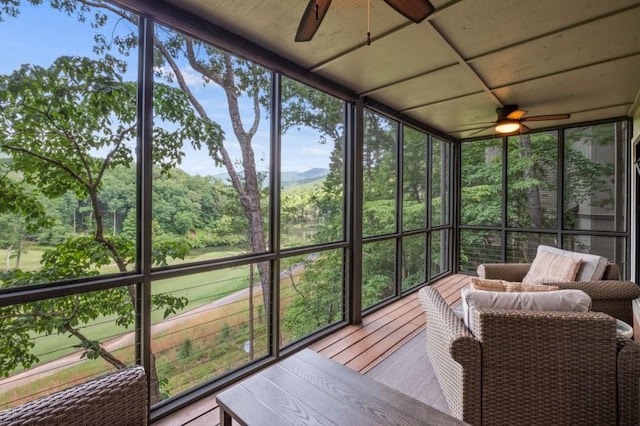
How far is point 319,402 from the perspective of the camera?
1382 millimetres

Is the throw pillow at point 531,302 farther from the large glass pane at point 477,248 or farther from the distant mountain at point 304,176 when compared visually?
the large glass pane at point 477,248

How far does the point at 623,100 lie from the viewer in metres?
3.84

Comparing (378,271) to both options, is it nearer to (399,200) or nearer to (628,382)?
(399,200)

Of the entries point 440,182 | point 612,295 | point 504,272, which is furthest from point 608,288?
point 440,182

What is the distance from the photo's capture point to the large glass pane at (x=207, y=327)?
8.05 ft

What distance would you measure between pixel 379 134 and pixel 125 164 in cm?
387

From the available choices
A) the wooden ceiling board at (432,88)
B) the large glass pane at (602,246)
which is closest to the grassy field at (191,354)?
the wooden ceiling board at (432,88)

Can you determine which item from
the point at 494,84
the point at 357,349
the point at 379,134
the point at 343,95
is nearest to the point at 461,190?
the point at 379,134

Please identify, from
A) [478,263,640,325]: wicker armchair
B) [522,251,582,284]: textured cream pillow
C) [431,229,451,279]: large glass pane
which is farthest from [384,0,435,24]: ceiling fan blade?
[431,229,451,279]: large glass pane

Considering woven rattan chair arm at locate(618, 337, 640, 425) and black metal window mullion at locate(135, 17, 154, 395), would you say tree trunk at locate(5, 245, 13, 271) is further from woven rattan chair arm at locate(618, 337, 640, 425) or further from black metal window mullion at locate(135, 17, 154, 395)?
woven rattan chair arm at locate(618, 337, 640, 425)

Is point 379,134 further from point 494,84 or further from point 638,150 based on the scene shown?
point 638,150

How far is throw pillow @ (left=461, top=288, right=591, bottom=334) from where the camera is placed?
181 centimetres

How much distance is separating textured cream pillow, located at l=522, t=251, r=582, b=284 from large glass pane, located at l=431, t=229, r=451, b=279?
2163mm

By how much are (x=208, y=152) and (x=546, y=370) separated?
9.63 ft
